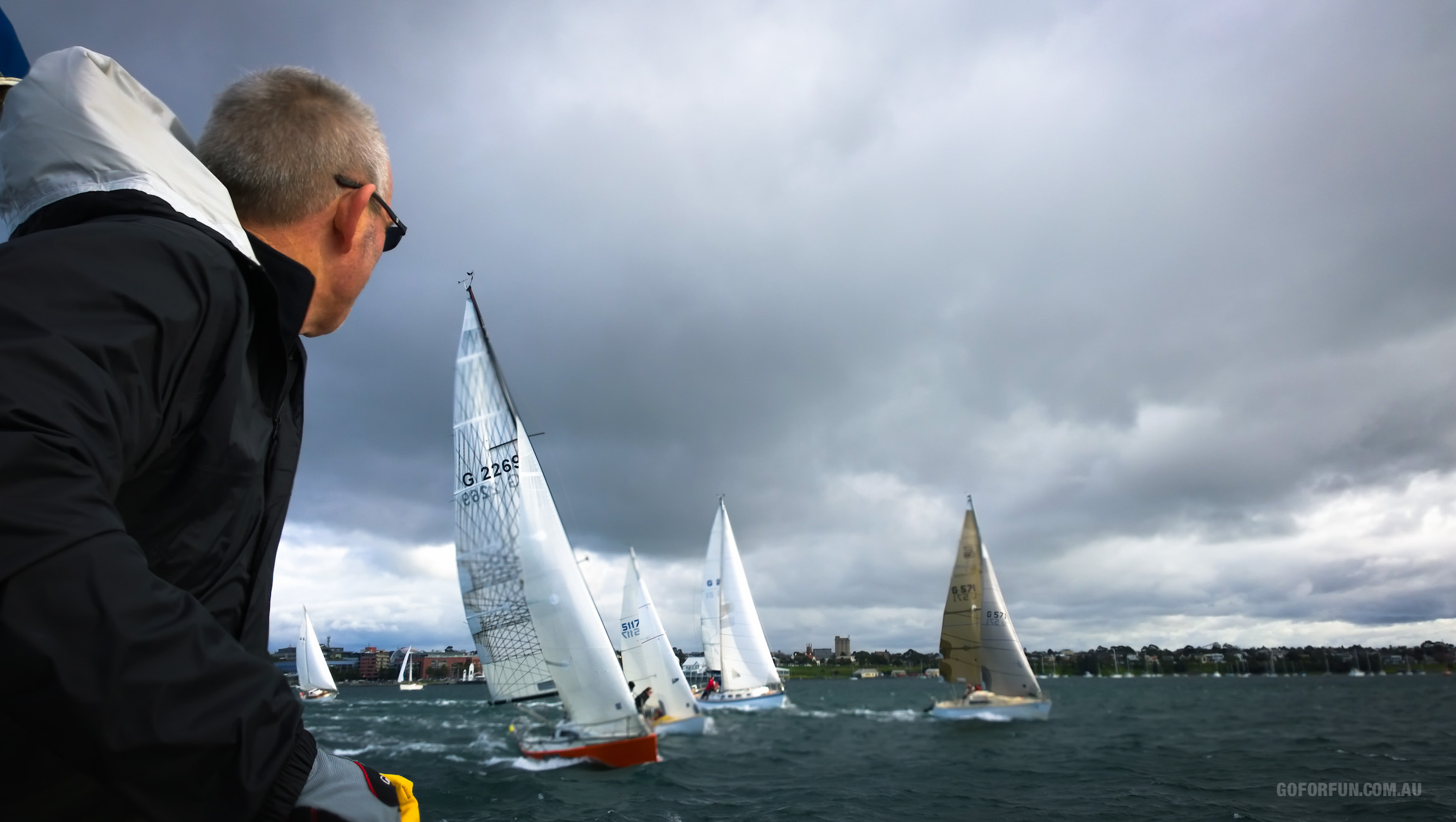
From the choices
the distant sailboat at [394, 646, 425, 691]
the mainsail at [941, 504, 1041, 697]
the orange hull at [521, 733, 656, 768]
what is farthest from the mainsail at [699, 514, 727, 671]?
the distant sailboat at [394, 646, 425, 691]

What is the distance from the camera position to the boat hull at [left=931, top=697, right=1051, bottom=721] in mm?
44938

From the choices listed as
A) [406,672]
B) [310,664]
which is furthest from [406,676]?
[310,664]

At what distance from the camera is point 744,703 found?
57.6m

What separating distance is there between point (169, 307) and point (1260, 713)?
7642 centimetres

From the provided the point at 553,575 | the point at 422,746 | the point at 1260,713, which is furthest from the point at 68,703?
the point at 1260,713

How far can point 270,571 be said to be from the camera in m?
1.42

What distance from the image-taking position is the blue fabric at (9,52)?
11.6ft

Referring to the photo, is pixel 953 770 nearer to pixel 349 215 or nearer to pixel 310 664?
pixel 349 215

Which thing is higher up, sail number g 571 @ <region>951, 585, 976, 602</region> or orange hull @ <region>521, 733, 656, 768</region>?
sail number g 571 @ <region>951, 585, 976, 602</region>

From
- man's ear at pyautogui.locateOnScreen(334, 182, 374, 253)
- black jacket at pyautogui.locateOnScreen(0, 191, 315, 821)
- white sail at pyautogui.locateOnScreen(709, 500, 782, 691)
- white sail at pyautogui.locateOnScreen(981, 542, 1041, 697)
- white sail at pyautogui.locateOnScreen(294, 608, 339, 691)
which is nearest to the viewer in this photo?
black jacket at pyautogui.locateOnScreen(0, 191, 315, 821)

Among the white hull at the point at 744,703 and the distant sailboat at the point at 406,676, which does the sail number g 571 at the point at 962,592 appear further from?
the distant sailboat at the point at 406,676

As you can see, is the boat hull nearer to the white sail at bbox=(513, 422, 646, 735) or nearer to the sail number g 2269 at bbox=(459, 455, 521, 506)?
the white sail at bbox=(513, 422, 646, 735)

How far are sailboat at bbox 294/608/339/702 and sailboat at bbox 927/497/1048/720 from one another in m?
66.5

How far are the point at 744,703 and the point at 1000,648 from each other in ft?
72.0
